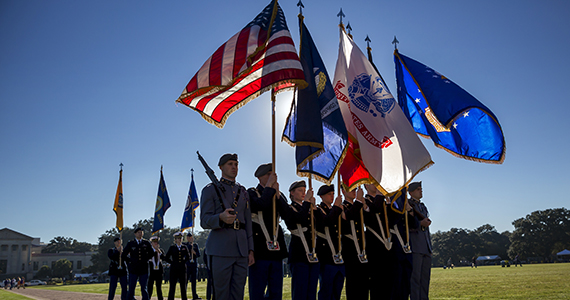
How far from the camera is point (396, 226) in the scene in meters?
7.46

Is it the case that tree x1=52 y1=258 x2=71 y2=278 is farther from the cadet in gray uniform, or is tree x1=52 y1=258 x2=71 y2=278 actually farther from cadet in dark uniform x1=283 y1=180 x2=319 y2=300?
the cadet in gray uniform

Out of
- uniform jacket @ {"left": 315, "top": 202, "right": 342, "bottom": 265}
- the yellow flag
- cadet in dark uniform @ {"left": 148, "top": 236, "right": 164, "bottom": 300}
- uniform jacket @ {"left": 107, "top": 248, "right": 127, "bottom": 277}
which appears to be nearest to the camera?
uniform jacket @ {"left": 315, "top": 202, "right": 342, "bottom": 265}

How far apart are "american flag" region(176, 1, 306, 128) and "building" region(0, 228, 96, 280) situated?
10092 centimetres

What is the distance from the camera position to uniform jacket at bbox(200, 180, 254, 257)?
4.84m

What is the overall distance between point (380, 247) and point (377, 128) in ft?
6.83

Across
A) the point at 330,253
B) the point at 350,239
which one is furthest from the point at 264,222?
the point at 350,239

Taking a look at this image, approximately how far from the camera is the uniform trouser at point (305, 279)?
19.9 ft

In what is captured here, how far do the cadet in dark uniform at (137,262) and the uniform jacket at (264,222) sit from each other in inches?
224

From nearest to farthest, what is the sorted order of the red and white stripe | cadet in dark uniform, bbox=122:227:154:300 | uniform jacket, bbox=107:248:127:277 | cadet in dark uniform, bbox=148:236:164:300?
the red and white stripe, cadet in dark uniform, bbox=122:227:154:300, cadet in dark uniform, bbox=148:236:164:300, uniform jacket, bbox=107:248:127:277

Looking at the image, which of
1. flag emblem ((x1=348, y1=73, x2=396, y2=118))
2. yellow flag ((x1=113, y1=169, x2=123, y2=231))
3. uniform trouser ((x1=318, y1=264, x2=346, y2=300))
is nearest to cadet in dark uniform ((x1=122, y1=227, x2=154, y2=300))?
yellow flag ((x1=113, y1=169, x2=123, y2=231))

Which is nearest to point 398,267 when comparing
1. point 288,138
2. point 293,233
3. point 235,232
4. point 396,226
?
point 396,226

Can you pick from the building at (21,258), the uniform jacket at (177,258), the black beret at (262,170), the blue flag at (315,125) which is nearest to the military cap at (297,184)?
the blue flag at (315,125)

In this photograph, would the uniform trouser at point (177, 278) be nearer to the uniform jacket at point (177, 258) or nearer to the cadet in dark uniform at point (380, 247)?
the uniform jacket at point (177, 258)

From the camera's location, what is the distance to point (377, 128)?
710cm
